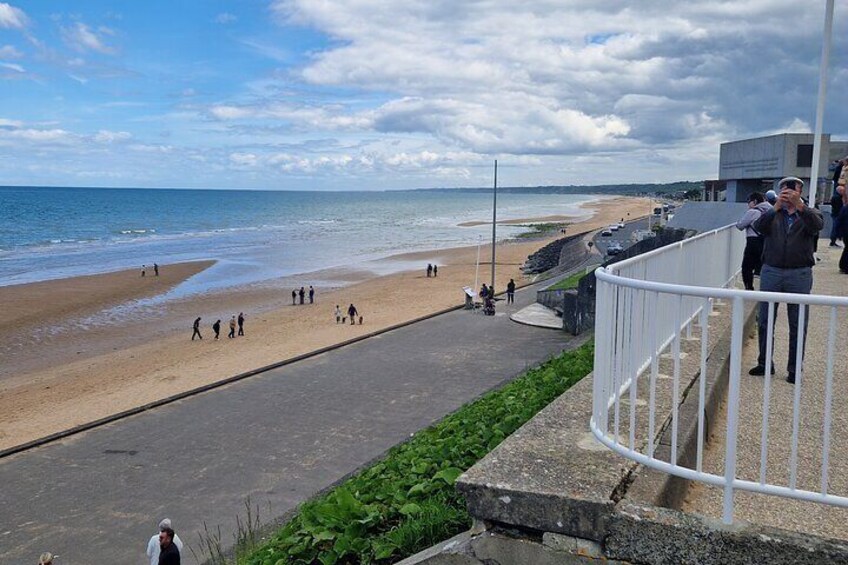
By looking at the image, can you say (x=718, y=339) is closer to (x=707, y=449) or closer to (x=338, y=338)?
(x=707, y=449)

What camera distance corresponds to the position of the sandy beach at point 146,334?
1880cm

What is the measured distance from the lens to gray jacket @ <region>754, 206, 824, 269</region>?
16.3 feet

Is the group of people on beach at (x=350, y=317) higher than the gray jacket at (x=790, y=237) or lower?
lower

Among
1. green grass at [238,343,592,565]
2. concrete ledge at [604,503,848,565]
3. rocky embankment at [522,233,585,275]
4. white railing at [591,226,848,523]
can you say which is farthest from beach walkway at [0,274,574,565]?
rocky embankment at [522,233,585,275]

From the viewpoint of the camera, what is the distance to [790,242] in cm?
504

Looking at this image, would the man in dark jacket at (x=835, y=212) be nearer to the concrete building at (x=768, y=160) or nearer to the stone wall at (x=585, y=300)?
the stone wall at (x=585, y=300)

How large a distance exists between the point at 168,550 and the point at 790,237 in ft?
22.0

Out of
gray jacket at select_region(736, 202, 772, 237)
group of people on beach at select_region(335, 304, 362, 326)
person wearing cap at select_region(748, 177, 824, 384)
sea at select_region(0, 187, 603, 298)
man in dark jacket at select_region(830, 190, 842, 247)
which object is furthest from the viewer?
sea at select_region(0, 187, 603, 298)

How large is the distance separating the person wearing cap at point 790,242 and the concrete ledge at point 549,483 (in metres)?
2.22

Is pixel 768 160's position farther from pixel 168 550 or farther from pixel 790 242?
pixel 168 550

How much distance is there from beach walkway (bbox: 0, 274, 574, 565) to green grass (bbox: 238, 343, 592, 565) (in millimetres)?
3522

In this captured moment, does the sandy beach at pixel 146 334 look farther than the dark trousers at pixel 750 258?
Yes

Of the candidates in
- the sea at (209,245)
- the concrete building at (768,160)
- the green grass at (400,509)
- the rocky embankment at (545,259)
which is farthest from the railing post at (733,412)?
the rocky embankment at (545,259)

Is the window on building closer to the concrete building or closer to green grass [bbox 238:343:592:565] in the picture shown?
the concrete building
